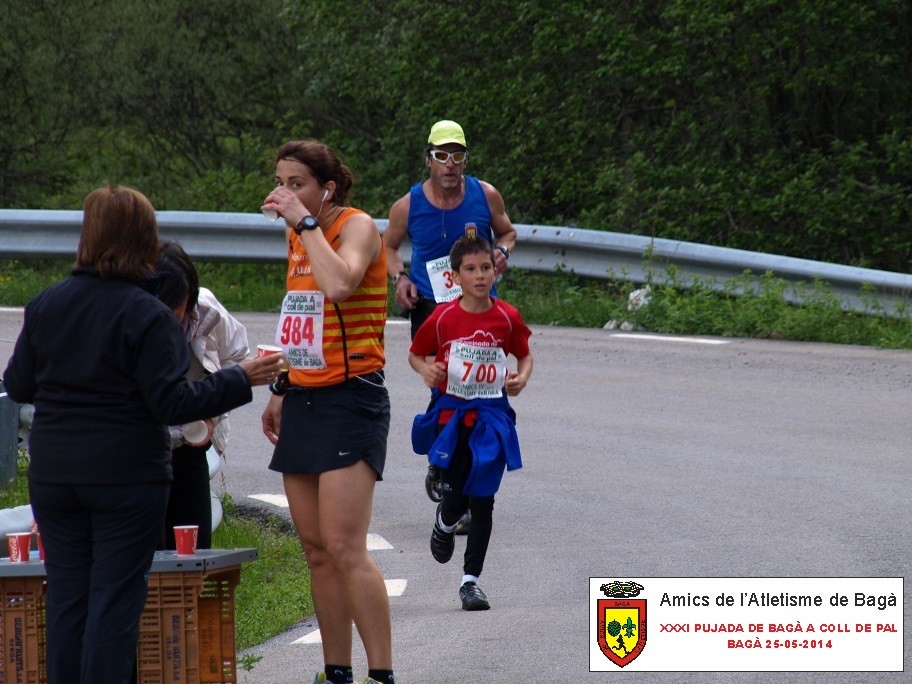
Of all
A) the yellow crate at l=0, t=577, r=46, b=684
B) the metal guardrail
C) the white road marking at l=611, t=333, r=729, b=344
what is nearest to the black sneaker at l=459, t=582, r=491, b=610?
the yellow crate at l=0, t=577, r=46, b=684

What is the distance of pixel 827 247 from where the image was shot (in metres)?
18.1

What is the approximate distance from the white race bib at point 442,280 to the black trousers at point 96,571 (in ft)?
11.7

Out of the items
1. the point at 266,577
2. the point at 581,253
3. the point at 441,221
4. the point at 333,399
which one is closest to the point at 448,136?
the point at 441,221

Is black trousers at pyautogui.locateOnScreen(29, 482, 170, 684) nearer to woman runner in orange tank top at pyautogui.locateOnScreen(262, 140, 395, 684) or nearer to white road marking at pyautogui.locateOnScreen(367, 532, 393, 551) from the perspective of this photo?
woman runner in orange tank top at pyautogui.locateOnScreen(262, 140, 395, 684)

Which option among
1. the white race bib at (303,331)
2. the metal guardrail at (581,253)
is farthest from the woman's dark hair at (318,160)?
the metal guardrail at (581,253)

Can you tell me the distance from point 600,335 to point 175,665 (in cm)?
913

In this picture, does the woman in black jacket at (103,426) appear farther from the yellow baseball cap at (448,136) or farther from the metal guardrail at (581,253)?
the metal guardrail at (581,253)

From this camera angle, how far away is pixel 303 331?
5.44m

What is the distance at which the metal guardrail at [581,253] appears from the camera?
13.9 metres

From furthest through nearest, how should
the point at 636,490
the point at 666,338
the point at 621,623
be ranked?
the point at 666,338, the point at 636,490, the point at 621,623

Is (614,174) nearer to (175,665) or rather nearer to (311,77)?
(311,77)

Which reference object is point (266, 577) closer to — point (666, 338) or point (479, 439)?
point (479, 439)

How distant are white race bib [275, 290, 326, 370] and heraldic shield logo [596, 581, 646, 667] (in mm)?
1507

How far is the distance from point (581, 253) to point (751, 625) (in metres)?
9.78
